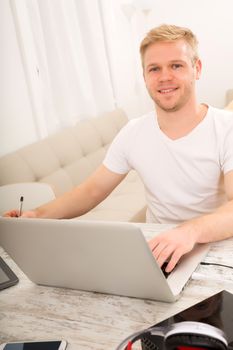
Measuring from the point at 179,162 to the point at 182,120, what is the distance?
0.46 feet

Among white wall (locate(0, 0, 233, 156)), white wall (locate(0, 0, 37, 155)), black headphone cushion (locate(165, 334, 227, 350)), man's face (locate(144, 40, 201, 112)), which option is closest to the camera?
black headphone cushion (locate(165, 334, 227, 350))

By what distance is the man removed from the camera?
4.28ft

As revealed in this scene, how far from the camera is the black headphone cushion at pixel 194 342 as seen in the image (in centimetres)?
50

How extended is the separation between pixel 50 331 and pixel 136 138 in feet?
2.67

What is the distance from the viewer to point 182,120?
1.36 m

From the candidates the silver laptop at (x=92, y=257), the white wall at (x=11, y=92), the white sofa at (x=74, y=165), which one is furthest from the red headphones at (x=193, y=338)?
the white wall at (x=11, y=92)

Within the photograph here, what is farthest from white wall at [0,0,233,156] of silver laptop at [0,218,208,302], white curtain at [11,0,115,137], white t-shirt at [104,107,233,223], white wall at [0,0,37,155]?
silver laptop at [0,218,208,302]

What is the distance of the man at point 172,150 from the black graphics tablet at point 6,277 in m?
0.22

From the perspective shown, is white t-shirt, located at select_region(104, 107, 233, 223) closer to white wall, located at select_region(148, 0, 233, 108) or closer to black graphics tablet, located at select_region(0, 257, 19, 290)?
black graphics tablet, located at select_region(0, 257, 19, 290)

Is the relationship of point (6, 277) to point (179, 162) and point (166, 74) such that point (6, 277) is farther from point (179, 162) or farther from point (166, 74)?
point (166, 74)

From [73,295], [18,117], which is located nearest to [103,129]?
[18,117]

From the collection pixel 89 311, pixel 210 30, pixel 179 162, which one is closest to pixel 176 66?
pixel 179 162

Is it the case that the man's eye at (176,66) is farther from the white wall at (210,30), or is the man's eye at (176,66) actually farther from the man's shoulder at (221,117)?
the white wall at (210,30)

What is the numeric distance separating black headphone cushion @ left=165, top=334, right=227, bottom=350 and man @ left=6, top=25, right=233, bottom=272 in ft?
2.45
